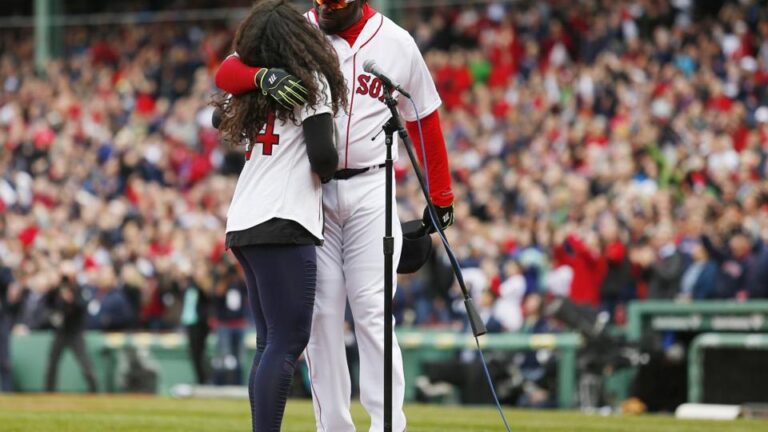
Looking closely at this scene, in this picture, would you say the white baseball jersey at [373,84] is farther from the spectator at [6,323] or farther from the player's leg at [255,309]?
the spectator at [6,323]

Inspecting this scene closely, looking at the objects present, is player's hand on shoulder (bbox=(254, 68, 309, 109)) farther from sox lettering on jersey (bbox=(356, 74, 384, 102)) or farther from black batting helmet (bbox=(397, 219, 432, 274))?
black batting helmet (bbox=(397, 219, 432, 274))

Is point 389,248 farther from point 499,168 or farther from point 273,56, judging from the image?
point 499,168

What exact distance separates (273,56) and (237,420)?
549cm

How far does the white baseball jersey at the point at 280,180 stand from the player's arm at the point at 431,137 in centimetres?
66

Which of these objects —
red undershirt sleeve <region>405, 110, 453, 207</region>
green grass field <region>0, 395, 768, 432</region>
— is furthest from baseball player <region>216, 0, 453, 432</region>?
green grass field <region>0, 395, 768, 432</region>

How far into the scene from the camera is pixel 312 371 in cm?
621

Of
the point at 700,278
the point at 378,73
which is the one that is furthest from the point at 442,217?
the point at 700,278

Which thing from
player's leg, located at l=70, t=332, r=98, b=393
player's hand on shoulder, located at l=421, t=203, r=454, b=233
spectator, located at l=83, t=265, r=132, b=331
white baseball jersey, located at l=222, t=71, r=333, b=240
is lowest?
player's leg, located at l=70, t=332, r=98, b=393

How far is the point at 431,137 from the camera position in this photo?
634 cm

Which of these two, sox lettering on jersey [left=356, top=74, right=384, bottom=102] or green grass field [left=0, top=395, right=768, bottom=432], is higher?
sox lettering on jersey [left=356, top=74, right=384, bottom=102]

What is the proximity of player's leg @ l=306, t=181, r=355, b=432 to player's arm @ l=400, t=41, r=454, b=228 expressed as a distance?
45cm

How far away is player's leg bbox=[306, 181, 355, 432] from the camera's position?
20.1 ft

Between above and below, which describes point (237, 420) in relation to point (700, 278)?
below

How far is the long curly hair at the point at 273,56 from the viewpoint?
5.72 metres
